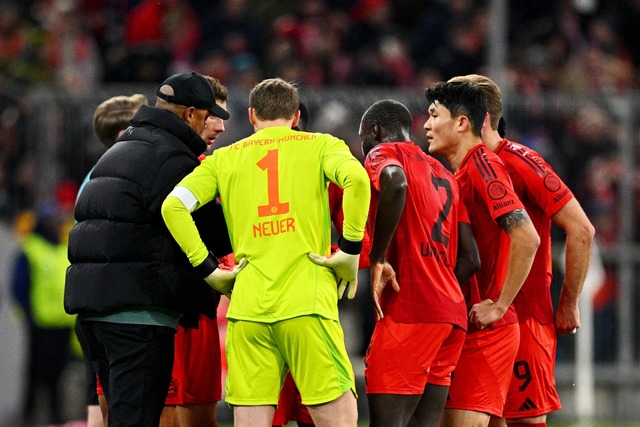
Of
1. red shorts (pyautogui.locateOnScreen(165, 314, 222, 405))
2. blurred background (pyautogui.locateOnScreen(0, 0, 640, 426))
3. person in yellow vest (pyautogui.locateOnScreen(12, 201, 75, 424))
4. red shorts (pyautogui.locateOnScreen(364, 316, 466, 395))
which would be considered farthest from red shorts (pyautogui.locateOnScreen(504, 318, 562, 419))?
person in yellow vest (pyautogui.locateOnScreen(12, 201, 75, 424))

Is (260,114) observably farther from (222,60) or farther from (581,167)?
(222,60)

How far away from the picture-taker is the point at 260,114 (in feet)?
21.5

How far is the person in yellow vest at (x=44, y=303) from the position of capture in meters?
13.2

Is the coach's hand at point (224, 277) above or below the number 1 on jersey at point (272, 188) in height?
below

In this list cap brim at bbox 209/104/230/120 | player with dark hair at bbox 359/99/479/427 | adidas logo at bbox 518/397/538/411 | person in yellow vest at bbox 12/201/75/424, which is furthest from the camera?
person in yellow vest at bbox 12/201/75/424

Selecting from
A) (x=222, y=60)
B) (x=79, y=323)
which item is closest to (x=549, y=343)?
(x=79, y=323)

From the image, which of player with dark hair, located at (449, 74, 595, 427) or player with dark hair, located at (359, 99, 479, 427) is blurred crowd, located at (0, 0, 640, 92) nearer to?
player with dark hair, located at (449, 74, 595, 427)

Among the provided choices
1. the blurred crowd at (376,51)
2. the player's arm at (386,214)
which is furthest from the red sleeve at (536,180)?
the blurred crowd at (376,51)

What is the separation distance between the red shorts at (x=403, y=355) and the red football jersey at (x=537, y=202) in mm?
826

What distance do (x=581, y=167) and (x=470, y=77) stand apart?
7295 millimetres

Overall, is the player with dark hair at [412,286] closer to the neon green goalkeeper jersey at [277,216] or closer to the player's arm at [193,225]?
the neon green goalkeeper jersey at [277,216]

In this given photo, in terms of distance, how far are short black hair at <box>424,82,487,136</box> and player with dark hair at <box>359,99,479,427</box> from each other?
486 millimetres

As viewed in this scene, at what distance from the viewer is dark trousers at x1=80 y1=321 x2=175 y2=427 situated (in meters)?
6.55

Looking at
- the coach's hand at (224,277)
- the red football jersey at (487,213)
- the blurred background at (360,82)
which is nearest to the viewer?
the coach's hand at (224,277)
